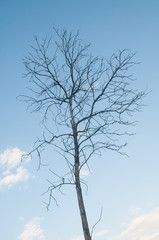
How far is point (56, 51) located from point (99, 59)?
113 centimetres

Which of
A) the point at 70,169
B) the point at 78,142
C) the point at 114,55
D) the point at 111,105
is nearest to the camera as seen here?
the point at 70,169

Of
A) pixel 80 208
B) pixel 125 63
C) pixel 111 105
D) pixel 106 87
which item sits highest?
pixel 125 63

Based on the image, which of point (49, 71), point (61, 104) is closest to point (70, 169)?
point (61, 104)

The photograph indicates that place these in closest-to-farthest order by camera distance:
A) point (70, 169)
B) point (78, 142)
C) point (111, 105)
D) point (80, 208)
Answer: point (80, 208), point (70, 169), point (78, 142), point (111, 105)

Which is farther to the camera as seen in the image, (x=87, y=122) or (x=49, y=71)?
(x=49, y=71)

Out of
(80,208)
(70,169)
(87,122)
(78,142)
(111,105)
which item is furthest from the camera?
(111,105)

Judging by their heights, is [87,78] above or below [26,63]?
below

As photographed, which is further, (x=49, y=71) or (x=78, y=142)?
(x=49, y=71)

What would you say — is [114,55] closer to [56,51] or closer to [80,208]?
[56,51]

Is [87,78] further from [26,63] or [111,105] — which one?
[26,63]

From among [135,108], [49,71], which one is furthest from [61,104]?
[135,108]

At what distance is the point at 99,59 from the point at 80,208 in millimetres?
3618

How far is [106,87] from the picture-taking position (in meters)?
5.18

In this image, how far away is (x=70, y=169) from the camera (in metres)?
4.05
